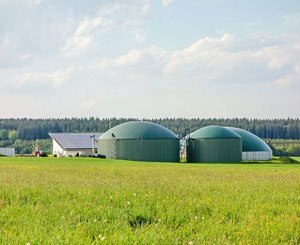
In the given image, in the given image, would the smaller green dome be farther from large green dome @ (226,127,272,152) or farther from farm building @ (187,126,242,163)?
large green dome @ (226,127,272,152)

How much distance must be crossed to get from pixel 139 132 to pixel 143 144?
222 centimetres

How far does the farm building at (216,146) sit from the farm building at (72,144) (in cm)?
3324

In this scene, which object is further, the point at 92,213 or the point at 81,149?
the point at 81,149

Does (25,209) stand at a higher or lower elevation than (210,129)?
lower

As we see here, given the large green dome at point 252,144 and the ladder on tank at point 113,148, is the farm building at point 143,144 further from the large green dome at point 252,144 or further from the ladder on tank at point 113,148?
the large green dome at point 252,144

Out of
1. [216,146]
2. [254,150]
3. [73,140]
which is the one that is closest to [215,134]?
[216,146]

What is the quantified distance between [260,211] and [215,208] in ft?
3.37

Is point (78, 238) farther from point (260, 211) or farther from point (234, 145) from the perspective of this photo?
point (234, 145)

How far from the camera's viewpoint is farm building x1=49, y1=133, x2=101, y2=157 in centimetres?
12012

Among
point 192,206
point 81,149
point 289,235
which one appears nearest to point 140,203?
point 192,206

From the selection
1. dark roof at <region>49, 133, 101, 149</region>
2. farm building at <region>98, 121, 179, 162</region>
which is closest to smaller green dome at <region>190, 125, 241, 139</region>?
farm building at <region>98, 121, 179, 162</region>

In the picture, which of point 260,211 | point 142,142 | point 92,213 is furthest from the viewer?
point 142,142

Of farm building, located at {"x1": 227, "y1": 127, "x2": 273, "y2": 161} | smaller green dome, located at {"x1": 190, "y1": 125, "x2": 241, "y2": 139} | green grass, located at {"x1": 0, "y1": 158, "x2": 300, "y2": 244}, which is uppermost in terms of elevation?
smaller green dome, located at {"x1": 190, "y1": 125, "x2": 241, "y2": 139}

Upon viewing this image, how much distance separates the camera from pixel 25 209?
12.9m
